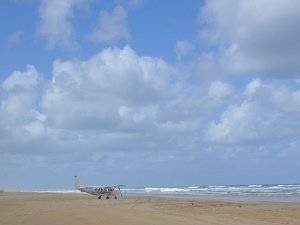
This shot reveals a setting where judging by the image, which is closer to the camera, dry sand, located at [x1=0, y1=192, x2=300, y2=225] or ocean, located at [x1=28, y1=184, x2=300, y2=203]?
dry sand, located at [x1=0, y1=192, x2=300, y2=225]

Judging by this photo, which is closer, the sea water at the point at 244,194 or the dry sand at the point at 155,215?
the dry sand at the point at 155,215

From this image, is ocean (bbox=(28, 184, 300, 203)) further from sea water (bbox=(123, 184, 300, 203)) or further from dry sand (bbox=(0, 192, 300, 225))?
dry sand (bbox=(0, 192, 300, 225))

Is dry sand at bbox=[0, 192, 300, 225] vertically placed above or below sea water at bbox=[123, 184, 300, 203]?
below

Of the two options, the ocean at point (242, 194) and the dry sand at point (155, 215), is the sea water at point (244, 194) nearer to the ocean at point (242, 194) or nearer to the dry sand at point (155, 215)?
the ocean at point (242, 194)

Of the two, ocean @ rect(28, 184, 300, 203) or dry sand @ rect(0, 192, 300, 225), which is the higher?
ocean @ rect(28, 184, 300, 203)

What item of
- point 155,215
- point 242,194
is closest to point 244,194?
point 242,194

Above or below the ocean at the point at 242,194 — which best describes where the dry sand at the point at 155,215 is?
below

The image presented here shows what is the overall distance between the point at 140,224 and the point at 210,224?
2.87m

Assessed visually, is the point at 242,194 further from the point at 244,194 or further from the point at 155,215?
the point at 155,215

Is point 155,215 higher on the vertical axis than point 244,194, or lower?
lower

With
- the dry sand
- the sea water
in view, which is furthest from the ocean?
the dry sand

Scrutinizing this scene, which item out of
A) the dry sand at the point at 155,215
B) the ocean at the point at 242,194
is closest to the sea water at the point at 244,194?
the ocean at the point at 242,194

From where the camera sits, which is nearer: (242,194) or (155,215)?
(155,215)

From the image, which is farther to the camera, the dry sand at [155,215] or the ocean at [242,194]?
the ocean at [242,194]
